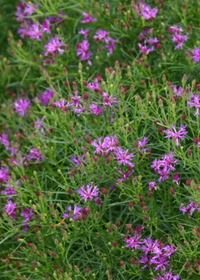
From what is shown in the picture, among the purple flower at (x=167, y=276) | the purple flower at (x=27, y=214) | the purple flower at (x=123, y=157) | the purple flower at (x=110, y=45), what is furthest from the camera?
the purple flower at (x=110, y=45)

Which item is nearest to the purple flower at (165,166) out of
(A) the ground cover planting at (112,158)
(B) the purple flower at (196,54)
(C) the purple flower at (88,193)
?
(A) the ground cover planting at (112,158)

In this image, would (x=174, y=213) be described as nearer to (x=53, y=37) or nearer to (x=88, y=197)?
(x=88, y=197)

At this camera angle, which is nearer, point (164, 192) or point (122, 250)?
point (122, 250)

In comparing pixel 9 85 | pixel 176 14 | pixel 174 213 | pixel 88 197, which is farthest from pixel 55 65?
pixel 174 213

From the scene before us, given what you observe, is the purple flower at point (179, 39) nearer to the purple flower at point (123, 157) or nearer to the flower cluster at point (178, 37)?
the flower cluster at point (178, 37)

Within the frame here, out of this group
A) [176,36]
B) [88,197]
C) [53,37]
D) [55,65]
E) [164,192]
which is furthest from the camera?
[53,37]

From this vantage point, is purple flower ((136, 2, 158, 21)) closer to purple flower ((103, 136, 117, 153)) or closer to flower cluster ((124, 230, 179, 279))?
purple flower ((103, 136, 117, 153))

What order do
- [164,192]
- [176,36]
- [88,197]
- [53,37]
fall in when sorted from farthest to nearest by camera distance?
[53,37]
[176,36]
[164,192]
[88,197]

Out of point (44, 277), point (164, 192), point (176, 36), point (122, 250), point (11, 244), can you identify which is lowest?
point (11, 244)
